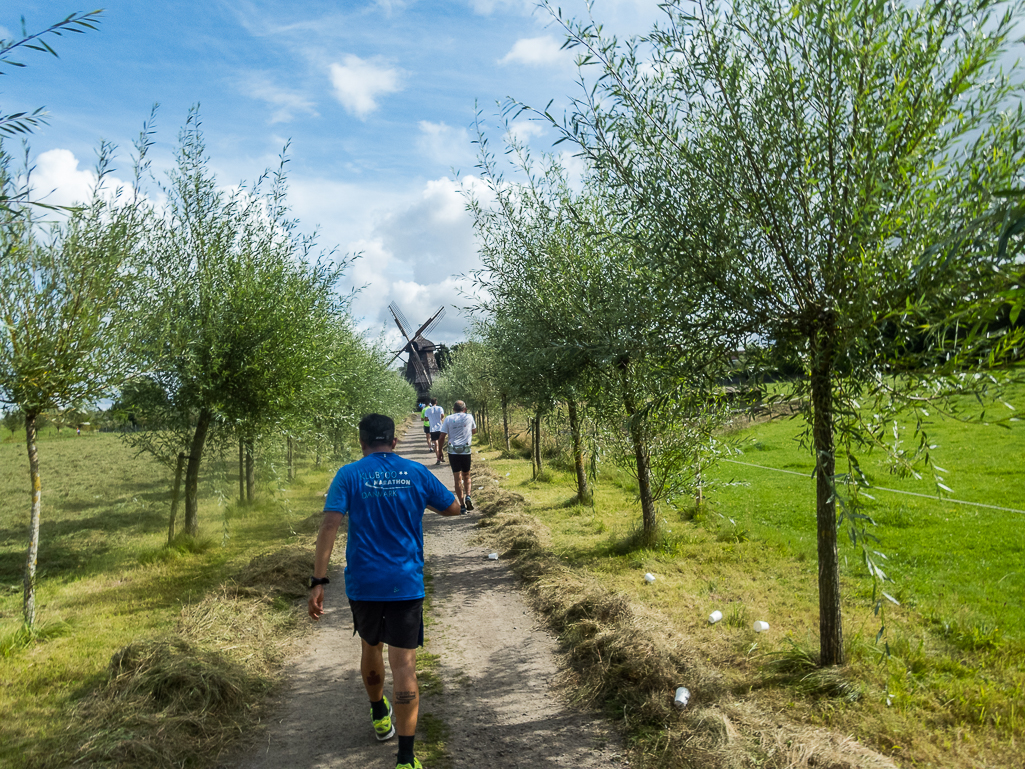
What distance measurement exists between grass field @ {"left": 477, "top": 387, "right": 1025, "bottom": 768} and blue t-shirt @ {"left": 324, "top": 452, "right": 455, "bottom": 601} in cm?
307

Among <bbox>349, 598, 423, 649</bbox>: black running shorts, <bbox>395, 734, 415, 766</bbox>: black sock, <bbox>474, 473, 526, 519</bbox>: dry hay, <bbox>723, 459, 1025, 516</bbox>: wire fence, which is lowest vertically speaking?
<bbox>723, 459, 1025, 516</bbox>: wire fence

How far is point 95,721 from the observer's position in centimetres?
461

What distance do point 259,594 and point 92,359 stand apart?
3.72m

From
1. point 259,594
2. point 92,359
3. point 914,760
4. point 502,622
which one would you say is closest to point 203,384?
point 92,359

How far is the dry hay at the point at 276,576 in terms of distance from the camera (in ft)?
26.8

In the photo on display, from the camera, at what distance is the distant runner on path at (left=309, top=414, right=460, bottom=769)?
430cm

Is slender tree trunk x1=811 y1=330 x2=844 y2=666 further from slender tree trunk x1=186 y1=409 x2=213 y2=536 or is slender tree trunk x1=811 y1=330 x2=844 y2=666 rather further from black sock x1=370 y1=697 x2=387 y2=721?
slender tree trunk x1=186 y1=409 x2=213 y2=536

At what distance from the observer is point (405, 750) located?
162 inches

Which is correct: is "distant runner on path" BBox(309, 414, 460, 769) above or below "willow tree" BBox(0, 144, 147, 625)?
below

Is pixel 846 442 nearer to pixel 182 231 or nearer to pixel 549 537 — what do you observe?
pixel 549 537

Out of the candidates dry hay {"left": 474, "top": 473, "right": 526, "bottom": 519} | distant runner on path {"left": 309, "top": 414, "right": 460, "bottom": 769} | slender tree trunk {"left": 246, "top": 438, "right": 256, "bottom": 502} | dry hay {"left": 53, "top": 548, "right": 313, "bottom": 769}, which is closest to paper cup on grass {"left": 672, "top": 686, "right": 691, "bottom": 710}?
distant runner on path {"left": 309, "top": 414, "right": 460, "bottom": 769}

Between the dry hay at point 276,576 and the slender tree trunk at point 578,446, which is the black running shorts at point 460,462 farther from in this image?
the dry hay at point 276,576

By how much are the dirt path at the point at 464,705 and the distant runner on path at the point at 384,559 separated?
49 centimetres

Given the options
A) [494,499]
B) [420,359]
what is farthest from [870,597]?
[420,359]
